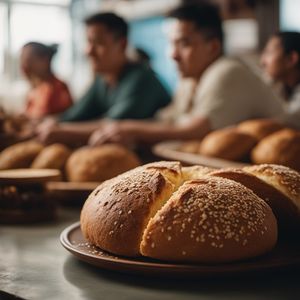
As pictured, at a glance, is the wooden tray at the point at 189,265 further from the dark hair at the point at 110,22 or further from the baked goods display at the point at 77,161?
the dark hair at the point at 110,22

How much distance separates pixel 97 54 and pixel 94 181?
213cm

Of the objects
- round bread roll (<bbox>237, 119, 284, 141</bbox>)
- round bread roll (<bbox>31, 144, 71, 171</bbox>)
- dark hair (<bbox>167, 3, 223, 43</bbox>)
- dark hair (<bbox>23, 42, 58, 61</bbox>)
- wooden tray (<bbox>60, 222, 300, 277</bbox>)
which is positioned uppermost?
dark hair (<bbox>167, 3, 223, 43</bbox>)

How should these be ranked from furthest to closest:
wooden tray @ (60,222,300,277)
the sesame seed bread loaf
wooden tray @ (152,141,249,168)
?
1. wooden tray @ (152,141,249,168)
2. the sesame seed bread loaf
3. wooden tray @ (60,222,300,277)

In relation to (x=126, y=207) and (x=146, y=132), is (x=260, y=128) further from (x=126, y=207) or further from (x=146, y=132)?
(x=126, y=207)

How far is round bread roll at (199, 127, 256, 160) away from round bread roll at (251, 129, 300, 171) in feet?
0.15

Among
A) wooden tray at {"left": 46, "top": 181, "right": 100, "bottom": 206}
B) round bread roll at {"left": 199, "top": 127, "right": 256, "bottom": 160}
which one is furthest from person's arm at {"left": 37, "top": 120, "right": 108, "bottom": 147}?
wooden tray at {"left": 46, "top": 181, "right": 100, "bottom": 206}

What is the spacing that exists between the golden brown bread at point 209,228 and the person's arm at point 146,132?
4.64ft

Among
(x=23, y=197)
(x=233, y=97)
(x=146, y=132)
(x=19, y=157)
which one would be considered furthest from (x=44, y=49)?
(x=23, y=197)

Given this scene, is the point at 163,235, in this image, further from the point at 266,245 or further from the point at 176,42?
the point at 176,42

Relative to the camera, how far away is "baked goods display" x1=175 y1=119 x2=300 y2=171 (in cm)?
172

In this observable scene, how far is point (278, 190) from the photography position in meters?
1.01

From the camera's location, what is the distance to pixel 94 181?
1587 mm

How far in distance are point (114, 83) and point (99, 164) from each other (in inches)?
83.3

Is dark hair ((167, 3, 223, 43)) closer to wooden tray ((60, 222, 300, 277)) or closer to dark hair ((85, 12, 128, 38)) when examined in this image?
dark hair ((85, 12, 128, 38))
